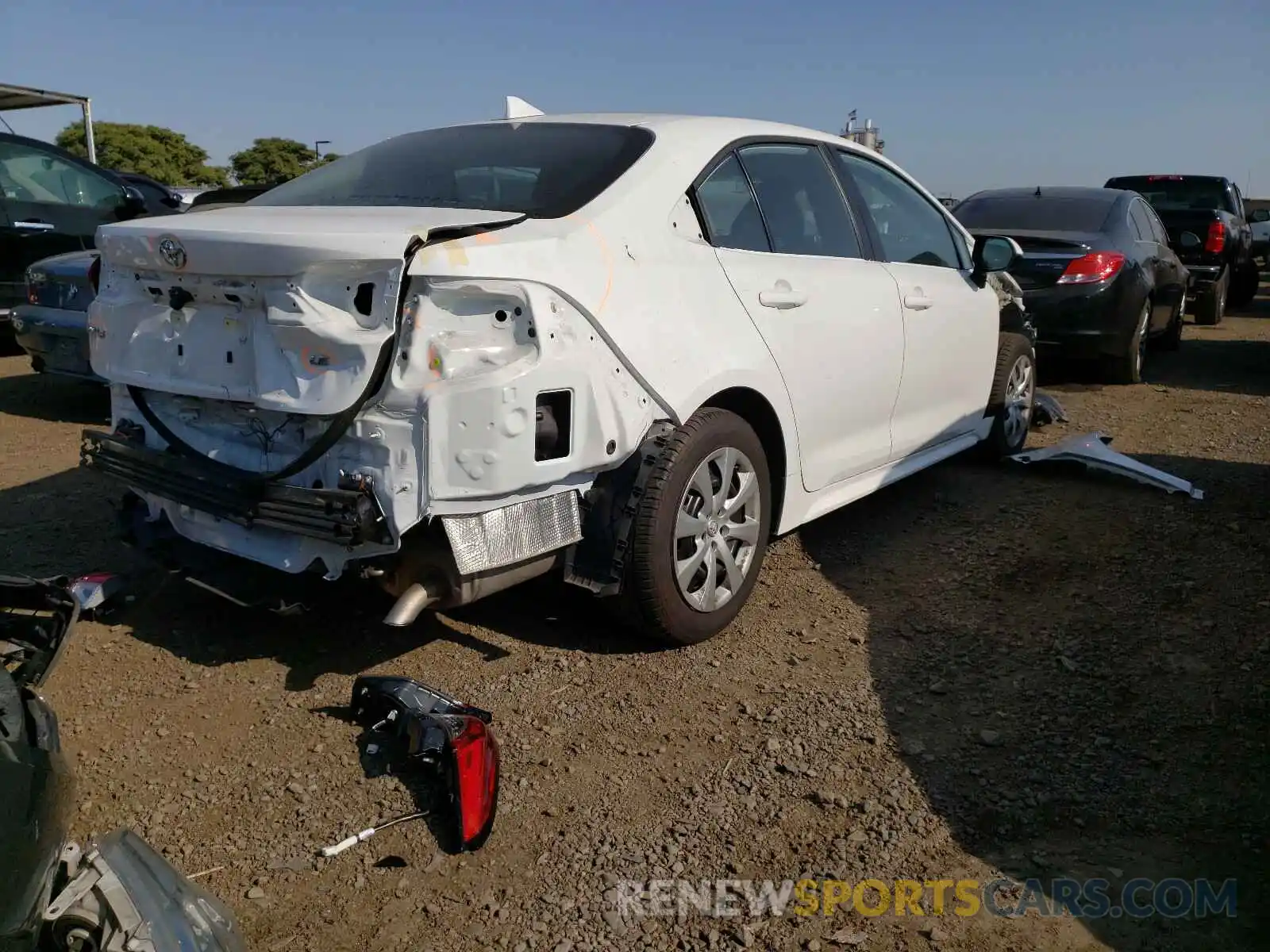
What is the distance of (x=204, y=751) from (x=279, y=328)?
3.89 feet

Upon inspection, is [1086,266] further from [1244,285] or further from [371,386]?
[1244,285]

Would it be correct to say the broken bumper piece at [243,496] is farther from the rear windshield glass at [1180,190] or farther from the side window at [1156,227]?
the rear windshield glass at [1180,190]

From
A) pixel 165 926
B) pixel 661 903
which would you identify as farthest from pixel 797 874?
pixel 165 926

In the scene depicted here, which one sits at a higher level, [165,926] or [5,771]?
[5,771]

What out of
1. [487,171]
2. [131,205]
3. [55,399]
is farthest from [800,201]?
[131,205]

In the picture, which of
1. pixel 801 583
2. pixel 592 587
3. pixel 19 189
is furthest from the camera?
pixel 19 189

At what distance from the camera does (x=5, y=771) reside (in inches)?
63.5

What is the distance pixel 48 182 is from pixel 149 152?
30115mm

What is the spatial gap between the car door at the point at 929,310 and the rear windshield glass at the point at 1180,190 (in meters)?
9.45

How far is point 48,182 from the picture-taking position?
8.34m

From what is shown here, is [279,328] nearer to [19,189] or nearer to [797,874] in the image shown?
[797,874]

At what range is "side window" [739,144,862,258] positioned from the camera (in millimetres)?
3766

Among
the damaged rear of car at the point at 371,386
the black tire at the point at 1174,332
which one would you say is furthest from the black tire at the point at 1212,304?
the damaged rear of car at the point at 371,386

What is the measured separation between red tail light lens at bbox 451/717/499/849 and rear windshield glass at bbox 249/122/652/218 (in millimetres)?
1469
